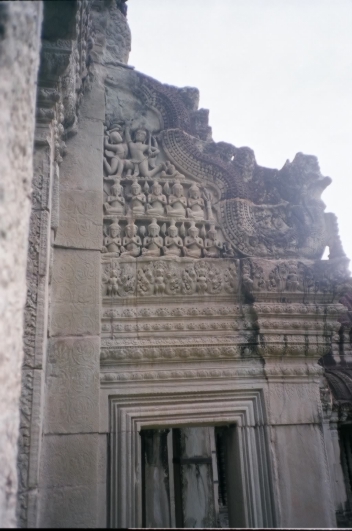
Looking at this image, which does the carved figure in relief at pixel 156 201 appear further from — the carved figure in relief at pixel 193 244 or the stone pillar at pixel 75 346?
the stone pillar at pixel 75 346

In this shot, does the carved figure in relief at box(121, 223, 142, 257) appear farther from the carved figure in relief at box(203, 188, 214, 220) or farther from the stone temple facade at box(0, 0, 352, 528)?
the carved figure in relief at box(203, 188, 214, 220)

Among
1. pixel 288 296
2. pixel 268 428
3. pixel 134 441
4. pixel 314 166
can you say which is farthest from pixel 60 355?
pixel 314 166

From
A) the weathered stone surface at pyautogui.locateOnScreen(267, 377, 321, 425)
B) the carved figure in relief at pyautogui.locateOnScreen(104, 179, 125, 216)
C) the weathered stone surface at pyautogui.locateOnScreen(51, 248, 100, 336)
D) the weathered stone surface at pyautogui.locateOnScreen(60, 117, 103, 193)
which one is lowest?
the weathered stone surface at pyautogui.locateOnScreen(267, 377, 321, 425)

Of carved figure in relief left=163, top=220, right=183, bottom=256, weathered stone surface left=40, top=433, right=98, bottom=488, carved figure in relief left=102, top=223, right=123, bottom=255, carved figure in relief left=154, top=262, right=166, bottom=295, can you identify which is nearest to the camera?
weathered stone surface left=40, top=433, right=98, bottom=488

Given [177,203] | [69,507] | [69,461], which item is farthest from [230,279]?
[69,507]

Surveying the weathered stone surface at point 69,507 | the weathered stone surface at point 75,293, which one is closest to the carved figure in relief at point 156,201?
the weathered stone surface at point 75,293

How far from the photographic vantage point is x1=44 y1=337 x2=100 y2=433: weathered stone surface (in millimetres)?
3621

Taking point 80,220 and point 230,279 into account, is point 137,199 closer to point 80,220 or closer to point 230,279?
point 80,220

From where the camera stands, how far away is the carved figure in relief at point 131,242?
4.41m

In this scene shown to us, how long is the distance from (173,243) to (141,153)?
3.84ft

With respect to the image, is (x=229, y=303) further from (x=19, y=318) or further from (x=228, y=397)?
(x=19, y=318)

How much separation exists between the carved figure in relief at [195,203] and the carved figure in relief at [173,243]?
299mm

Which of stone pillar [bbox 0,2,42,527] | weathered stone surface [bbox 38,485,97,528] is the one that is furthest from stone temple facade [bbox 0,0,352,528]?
stone pillar [bbox 0,2,42,527]

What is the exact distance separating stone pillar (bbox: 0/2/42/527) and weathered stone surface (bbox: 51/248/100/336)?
7.85ft
